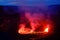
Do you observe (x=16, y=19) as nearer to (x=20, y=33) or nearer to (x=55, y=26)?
(x=20, y=33)

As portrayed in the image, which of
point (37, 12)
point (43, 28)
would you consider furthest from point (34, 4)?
point (43, 28)

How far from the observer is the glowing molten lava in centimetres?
304

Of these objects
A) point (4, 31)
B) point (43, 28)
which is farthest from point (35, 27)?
point (4, 31)

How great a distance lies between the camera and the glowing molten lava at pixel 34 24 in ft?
A: 9.97

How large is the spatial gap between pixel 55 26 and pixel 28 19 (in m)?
0.33

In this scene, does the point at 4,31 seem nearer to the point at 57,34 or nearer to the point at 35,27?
the point at 35,27

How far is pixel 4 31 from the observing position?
303 centimetres

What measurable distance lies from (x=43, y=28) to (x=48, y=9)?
0.23 meters

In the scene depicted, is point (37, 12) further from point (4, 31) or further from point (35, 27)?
point (4, 31)

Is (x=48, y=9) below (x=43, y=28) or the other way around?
the other way around

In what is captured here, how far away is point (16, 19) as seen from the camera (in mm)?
3029

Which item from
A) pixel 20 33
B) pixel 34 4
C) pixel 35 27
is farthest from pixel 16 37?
pixel 34 4

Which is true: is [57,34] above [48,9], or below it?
below

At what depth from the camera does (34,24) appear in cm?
305
